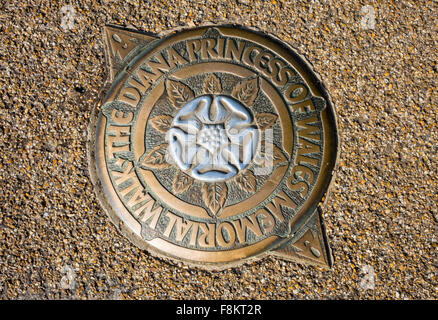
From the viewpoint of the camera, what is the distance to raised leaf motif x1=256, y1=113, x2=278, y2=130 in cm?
232

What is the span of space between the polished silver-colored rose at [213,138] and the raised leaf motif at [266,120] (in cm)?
4

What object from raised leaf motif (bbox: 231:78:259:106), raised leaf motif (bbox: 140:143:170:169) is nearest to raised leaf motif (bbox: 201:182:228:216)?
raised leaf motif (bbox: 140:143:170:169)

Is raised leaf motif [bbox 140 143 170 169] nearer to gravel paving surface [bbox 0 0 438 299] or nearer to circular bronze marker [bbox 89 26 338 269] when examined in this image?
circular bronze marker [bbox 89 26 338 269]

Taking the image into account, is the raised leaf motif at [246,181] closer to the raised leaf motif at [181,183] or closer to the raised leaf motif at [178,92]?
the raised leaf motif at [181,183]

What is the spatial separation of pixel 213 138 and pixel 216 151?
81mm

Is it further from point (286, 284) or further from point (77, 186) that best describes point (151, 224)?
point (286, 284)

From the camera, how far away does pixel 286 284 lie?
2.30 meters

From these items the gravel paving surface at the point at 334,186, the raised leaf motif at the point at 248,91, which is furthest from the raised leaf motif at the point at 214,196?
the raised leaf motif at the point at 248,91

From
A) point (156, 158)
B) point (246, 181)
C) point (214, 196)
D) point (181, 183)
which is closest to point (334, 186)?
point (246, 181)

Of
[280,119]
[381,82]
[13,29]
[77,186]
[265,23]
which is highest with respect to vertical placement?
[13,29]

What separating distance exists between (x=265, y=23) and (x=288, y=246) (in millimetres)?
1384

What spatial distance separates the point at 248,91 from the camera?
7.66 ft

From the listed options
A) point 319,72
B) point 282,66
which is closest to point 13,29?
point 282,66

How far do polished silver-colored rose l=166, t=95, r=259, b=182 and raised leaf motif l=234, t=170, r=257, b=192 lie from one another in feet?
0.12
